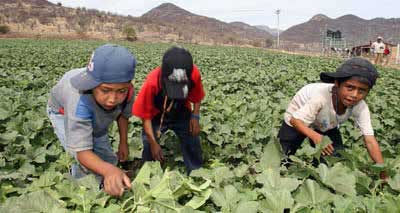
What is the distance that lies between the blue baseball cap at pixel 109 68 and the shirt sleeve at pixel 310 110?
4.85 feet

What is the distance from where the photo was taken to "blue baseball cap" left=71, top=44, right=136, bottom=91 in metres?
2.03

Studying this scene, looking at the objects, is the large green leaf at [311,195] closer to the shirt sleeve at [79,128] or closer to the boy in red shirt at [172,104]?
the shirt sleeve at [79,128]

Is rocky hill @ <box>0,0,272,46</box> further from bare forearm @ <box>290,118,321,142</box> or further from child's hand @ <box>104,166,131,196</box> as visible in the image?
child's hand @ <box>104,166,131,196</box>

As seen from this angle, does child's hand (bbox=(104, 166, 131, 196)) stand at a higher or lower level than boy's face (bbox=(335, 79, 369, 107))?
lower

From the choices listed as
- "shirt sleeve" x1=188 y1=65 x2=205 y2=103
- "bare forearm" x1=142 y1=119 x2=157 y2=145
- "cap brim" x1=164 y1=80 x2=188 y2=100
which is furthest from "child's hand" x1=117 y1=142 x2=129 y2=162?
"shirt sleeve" x1=188 y1=65 x2=205 y2=103

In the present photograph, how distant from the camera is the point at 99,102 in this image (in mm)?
2213

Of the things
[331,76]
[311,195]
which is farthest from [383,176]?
[331,76]

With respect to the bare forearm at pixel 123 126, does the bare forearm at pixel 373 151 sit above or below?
below

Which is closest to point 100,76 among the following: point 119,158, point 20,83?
point 119,158

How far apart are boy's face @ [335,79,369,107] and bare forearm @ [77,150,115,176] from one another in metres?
1.69

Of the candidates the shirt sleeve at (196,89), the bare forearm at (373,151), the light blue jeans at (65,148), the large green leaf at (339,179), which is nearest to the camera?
the large green leaf at (339,179)

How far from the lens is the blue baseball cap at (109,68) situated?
6.66ft

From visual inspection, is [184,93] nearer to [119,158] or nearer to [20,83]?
[119,158]

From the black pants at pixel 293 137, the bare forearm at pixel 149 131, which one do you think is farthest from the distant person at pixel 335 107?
the bare forearm at pixel 149 131
